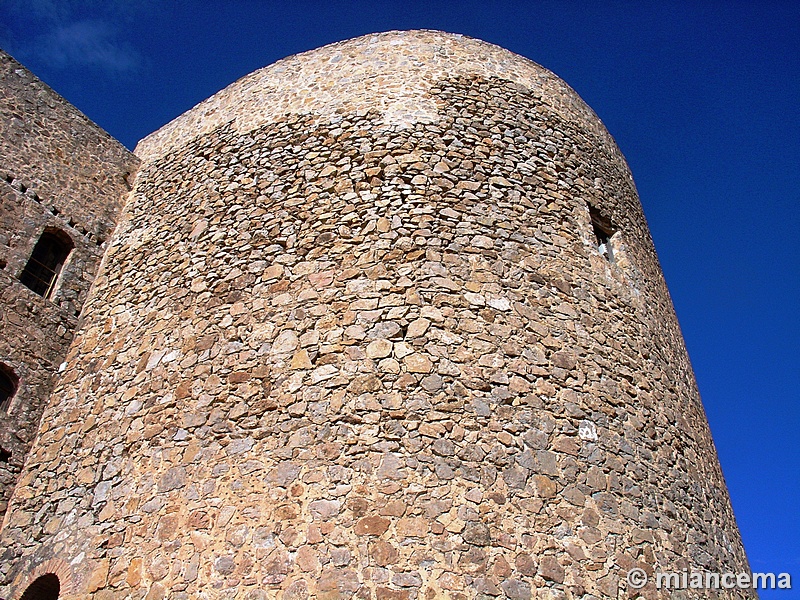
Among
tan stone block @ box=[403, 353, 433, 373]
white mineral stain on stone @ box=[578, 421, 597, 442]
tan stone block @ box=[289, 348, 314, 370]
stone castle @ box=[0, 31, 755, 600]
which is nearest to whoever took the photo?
stone castle @ box=[0, 31, 755, 600]

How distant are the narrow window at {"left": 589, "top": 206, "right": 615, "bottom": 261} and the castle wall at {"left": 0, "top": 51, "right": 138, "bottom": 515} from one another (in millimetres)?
6312

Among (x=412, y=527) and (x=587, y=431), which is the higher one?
(x=587, y=431)

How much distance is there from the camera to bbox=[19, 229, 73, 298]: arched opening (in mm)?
7513

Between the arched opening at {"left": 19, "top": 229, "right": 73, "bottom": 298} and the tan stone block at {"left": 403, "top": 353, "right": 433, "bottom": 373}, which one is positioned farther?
the arched opening at {"left": 19, "top": 229, "right": 73, "bottom": 298}

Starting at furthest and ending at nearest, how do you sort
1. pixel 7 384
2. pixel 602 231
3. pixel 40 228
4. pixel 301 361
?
Answer: 1. pixel 40 228
2. pixel 602 231
3. pixel 7 384
4. pixel 301 361

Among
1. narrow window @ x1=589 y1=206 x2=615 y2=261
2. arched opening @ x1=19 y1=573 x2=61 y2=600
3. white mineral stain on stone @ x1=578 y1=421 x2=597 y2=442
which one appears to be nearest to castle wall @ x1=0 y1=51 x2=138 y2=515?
arched opening @ x1=19 y1=573 x2=61 y2=600

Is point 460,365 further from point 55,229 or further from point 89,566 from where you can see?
point 55,229

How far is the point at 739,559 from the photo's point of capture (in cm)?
630

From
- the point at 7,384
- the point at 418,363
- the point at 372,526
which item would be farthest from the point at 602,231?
the point at 7,384

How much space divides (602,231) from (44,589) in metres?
6.86

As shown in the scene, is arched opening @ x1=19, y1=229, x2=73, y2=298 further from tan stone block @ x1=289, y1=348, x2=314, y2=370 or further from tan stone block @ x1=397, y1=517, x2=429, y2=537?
tan stone block @ x1=397, y1=517, x2=429, y2=537

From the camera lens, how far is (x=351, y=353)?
5.37 meters

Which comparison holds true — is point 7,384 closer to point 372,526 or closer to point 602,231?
point 372,526

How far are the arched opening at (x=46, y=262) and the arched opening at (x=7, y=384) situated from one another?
3.70 ft
